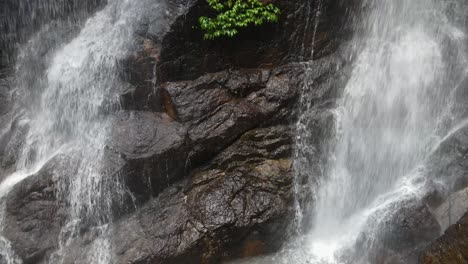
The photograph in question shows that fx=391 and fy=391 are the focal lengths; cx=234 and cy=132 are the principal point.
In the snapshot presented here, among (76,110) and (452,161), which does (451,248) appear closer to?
(452,161)

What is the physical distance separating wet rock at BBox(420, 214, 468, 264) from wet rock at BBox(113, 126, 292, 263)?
3.12 metres

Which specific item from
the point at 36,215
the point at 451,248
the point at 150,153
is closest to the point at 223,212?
the point at 150,153

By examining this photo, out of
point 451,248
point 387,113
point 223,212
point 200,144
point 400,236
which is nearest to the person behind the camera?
point 451,248

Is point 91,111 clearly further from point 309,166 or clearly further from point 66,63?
point 309,166

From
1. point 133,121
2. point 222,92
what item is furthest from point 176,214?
point 222,92

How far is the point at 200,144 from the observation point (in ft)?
30.3

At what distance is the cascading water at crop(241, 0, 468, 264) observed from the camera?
30.9 ft

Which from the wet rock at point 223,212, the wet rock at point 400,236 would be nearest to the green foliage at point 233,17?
the wet rock at point 223,212

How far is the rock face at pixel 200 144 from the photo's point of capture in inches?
342

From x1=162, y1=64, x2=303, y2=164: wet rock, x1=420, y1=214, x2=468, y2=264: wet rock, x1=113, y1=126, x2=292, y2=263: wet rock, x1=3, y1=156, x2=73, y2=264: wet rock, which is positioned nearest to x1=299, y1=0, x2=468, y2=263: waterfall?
x1=113, y1=126, x2=292, y2=263: wet rock

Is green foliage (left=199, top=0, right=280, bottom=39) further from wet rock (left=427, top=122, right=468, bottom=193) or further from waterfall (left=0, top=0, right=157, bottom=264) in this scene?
wet rock (left=427, top=122, right=468, bottom=193)

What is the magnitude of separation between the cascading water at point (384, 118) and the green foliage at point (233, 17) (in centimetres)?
183

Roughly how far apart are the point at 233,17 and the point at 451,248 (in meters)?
6.74

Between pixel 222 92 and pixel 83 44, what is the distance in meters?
4.57
